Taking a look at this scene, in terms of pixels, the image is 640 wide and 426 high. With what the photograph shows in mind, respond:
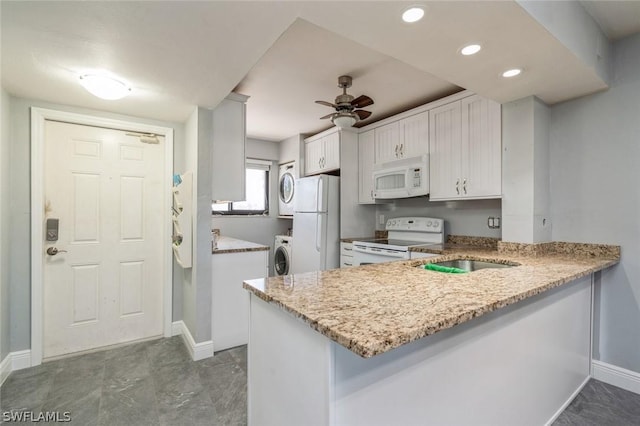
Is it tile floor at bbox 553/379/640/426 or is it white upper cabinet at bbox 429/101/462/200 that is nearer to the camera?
tile floor at bbox 553/379/640/426

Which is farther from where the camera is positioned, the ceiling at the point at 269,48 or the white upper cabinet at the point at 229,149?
the white upper cabinet at the point at 229,149

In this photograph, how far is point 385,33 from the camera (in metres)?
1.53

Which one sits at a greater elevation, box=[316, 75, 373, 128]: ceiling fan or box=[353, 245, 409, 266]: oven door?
box=[316, 75, 373, 128]: ceiling fan

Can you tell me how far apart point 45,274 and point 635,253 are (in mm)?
4518

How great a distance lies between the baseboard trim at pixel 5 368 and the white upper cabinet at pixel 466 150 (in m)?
3.80

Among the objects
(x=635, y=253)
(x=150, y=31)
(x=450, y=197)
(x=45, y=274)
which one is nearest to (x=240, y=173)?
(x=150, y=31)

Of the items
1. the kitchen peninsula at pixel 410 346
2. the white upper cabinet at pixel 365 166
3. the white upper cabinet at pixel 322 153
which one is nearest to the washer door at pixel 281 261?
the white upper cabinet at pixel 322 153

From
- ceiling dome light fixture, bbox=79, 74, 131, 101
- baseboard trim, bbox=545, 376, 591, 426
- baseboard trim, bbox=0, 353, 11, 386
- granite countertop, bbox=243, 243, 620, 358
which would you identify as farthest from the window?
baseboard trim, bbox=545, 376, 591, 426

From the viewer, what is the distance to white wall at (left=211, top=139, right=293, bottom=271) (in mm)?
4652

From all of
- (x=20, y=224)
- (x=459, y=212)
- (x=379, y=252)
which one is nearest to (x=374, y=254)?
(x=379, y=252)

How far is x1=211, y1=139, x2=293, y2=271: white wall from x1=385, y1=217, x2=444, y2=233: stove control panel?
201 centimetres

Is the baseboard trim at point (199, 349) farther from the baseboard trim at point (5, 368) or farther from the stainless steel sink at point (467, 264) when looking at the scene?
the stainless steel sink at point (467, 264)

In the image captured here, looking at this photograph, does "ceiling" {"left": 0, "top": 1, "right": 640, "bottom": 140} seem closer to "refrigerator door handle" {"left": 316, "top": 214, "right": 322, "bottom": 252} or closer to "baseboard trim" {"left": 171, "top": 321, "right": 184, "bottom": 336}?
"refrigerator door handle" {"left": 316, "top": 214, "right": 322, "bottom": 252}

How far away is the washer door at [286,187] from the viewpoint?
4.77 meters
